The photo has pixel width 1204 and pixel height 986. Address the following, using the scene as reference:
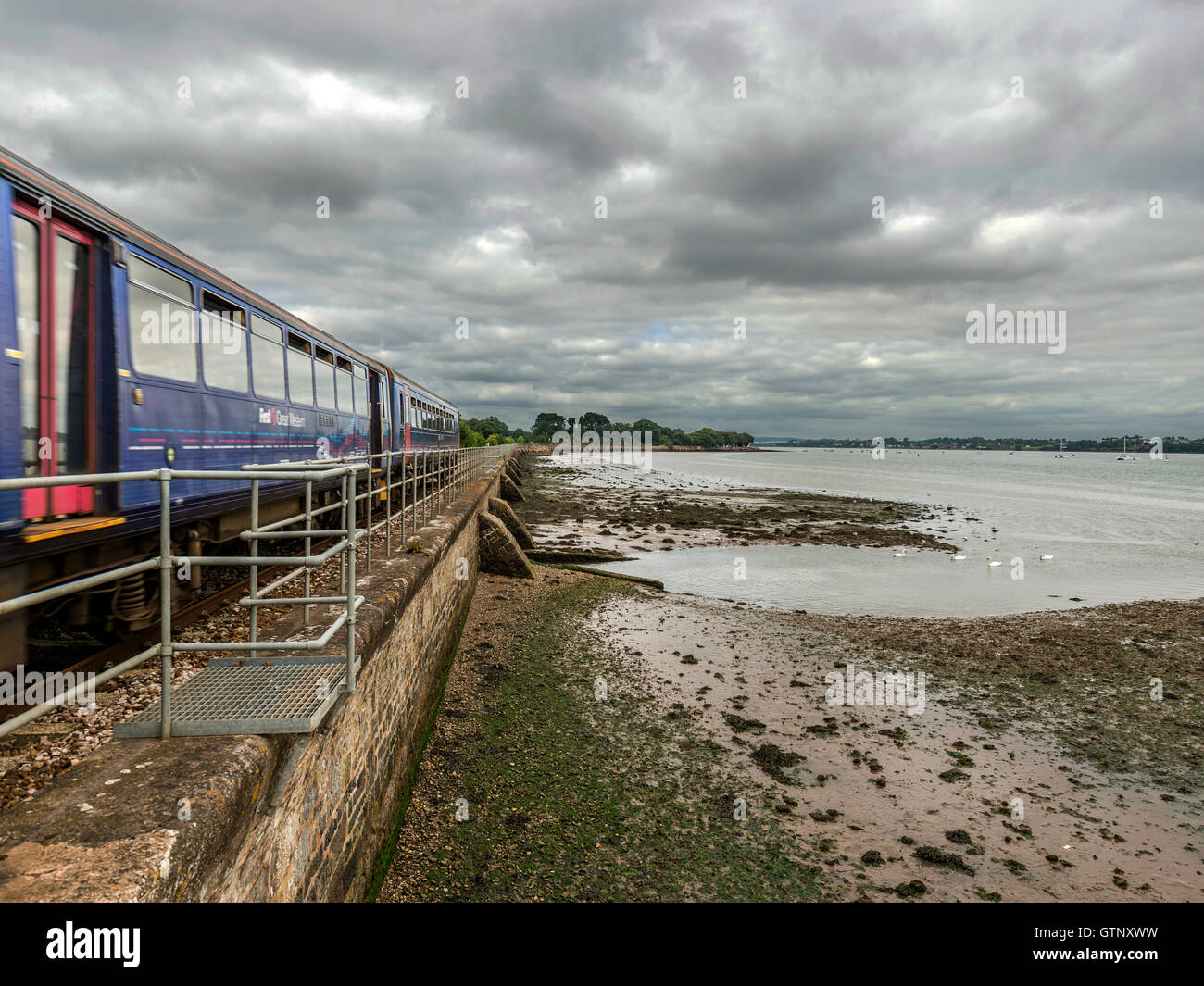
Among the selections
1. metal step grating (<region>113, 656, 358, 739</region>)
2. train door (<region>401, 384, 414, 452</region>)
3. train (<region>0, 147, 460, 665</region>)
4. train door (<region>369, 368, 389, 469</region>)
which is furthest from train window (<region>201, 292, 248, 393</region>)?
train door (<region>401, 384, 414, 452</region>)

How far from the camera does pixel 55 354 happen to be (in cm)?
519

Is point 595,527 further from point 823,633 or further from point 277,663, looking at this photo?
point 277,663

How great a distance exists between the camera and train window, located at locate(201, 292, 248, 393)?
7566 mm

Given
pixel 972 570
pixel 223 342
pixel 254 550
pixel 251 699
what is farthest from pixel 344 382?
pixel 972 570

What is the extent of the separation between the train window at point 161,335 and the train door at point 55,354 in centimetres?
55

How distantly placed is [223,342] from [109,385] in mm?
2373

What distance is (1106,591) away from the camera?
1778cm

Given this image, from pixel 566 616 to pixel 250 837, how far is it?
9.86 m

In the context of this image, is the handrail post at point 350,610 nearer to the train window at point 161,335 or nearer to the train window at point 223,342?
the train window at point 161,335

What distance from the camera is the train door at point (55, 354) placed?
4.84m

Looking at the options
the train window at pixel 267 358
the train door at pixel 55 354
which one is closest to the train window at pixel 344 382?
the train window at pixel 267 358

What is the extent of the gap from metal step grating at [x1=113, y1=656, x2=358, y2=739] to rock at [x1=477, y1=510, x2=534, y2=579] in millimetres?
10465

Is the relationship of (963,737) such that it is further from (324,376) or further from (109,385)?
(324,376)
